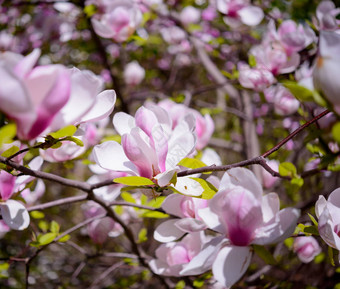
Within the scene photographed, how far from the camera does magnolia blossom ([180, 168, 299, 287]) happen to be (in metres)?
0.52

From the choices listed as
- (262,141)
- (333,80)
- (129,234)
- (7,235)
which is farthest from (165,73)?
(333,80)

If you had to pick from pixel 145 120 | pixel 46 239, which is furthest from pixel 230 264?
pixel 46 239

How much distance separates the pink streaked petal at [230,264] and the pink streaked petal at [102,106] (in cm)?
29

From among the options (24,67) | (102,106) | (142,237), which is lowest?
(142,237)

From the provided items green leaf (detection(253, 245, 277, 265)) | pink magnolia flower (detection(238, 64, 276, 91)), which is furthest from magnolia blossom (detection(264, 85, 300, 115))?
green leaf (detection(253, 245, 277, 265))

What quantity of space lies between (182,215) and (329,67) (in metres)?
0.41

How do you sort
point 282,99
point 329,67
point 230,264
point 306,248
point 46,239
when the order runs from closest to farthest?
point 329,67
point 230,264
point 46,239
point 306,248
point 282,99

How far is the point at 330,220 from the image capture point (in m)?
0.53

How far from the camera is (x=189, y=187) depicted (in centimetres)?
59

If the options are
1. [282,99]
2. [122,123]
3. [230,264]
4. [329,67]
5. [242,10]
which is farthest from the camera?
[242,10]

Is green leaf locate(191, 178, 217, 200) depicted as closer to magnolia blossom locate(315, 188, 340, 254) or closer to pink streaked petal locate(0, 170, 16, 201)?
magnolia blossom locate(315, 188, 340, 254)

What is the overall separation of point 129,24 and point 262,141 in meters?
1.68

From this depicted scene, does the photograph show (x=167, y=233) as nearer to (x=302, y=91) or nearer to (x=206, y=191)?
(x=206, y=191)

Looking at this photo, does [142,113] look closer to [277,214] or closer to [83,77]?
[83,77]
